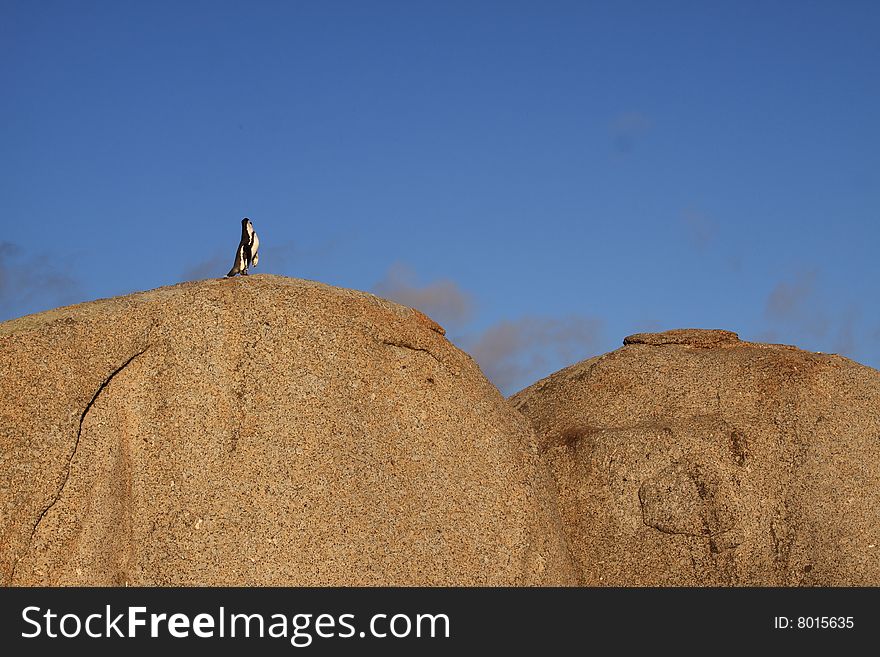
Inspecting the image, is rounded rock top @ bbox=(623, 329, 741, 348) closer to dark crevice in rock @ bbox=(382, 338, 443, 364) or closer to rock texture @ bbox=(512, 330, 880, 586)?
rock texture @ bbox=(512, 330, 880, 586)

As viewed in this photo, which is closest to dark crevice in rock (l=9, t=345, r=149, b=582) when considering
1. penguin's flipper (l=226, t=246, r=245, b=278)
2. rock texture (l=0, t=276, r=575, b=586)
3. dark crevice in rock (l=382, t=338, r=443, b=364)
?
rock texture (l=0, t=276, r=575, b=586)

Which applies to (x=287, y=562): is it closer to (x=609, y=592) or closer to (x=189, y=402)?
(x=189, y=402)

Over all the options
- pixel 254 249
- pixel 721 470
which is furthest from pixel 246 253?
pixel 721 470

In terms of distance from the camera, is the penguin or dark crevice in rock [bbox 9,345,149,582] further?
the penguin

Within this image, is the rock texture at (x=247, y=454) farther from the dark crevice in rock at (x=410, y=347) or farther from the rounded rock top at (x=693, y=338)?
the rounded rock top at (x=693, y=338)

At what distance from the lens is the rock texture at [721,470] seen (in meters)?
19.5

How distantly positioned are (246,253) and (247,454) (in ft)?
11.4

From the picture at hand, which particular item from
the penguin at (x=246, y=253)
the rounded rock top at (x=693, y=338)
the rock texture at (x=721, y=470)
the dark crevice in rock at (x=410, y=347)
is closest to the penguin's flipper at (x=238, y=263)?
the penguin at (x=246, y=253)

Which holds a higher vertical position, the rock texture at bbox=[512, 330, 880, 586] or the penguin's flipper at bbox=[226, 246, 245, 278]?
the penguin's flipper at bbox=[226, 246, 245, 278]

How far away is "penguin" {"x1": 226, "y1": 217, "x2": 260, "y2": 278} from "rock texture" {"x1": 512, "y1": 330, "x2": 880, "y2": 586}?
5.33m

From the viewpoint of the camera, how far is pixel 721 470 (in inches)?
789

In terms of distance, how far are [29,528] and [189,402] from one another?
7.96ft

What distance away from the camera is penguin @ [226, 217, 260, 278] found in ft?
61.7

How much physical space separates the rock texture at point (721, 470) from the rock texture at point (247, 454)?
191 centimetres
